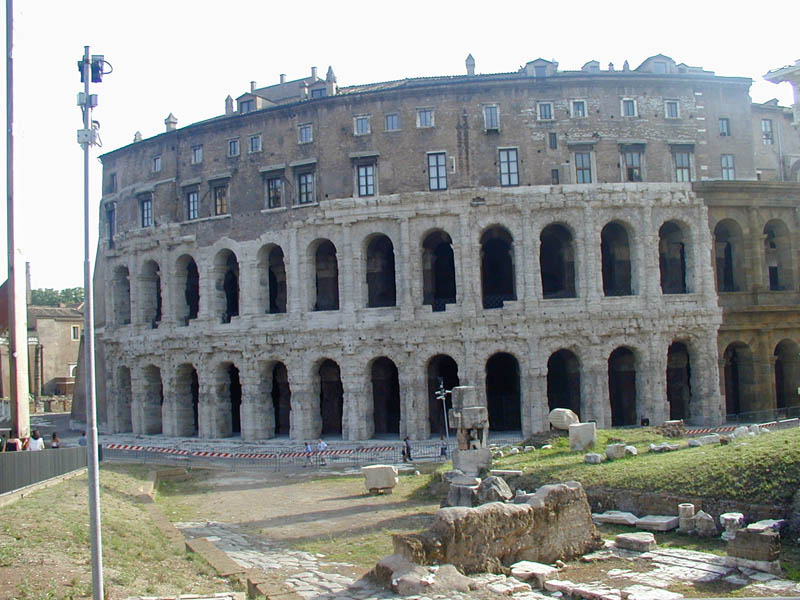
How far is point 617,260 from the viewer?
125 feet

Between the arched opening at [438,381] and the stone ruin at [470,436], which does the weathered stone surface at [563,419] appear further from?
the arched opening at [438,381]

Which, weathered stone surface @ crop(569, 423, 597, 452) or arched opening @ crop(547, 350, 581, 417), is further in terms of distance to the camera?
arched opening @ crop(547, 350, 581, 417)

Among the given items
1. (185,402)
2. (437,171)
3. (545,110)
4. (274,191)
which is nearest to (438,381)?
(437,171)

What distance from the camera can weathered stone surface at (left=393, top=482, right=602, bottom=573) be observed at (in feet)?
46.3

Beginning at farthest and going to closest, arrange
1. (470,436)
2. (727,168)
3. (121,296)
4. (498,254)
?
(121,296), (498,254), (727,168), (470,436)

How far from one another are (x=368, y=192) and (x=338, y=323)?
251 inches

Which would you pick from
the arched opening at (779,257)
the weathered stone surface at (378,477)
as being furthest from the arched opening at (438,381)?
the arched opening at (779,257)

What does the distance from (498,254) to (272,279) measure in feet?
39.8

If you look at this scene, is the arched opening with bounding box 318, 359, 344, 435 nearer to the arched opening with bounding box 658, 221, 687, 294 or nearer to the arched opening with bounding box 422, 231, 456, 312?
the arched opening with bounding box 422, 231, 456, 312

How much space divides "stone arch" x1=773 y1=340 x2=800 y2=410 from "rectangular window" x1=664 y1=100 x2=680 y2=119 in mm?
12086

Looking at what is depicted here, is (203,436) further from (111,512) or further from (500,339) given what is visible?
(111,512)

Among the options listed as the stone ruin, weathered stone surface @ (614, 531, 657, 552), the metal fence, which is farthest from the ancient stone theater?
weathered stone surface @ (614, 531, 657, 552)

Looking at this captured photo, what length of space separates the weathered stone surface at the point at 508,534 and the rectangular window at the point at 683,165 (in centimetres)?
2497

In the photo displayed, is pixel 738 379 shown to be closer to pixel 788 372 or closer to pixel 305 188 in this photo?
pixel 788 372
